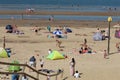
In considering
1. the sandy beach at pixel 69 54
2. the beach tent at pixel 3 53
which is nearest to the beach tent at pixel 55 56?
the sandy beach at pixel 69 54

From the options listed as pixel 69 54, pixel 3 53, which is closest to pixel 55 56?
pixel 69 54

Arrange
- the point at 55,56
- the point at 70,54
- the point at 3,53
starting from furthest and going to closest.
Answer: the point at 70,54 < the point at 3,53 < the point at 55,56

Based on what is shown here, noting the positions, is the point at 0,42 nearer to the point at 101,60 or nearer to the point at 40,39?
the point at 40,39

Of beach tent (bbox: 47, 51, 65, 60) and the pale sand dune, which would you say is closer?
the pale sand dune

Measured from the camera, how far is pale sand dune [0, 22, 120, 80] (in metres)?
21.0

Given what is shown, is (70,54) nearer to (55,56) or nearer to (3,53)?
(55,56)

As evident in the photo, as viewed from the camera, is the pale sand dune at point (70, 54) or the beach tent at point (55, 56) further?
the beach tent at point (55, 56)

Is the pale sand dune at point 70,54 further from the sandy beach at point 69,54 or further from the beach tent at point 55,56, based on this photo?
the beach tent at point 55,56

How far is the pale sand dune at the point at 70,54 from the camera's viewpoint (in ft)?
68.7

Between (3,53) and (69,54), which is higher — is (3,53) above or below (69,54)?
above

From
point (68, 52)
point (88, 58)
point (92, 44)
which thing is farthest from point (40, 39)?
point (88, 58)

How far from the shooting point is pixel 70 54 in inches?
1073

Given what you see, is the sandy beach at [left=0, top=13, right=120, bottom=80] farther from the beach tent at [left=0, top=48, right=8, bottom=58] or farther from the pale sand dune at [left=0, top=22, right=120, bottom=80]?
the beach tent at [left=0, top=48, right=8, bottom=58]

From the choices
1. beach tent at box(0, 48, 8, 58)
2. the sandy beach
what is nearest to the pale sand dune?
the sandy beach
